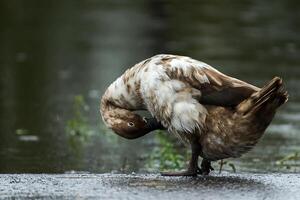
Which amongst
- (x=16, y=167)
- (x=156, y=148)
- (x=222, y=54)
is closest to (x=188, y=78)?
(x=16, y=167)

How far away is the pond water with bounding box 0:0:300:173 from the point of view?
10.3 metres

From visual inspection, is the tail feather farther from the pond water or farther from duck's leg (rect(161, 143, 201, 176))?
the pond water

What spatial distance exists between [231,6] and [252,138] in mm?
16720

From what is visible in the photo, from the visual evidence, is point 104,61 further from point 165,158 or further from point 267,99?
point 267,99

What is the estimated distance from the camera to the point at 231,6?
930 inches

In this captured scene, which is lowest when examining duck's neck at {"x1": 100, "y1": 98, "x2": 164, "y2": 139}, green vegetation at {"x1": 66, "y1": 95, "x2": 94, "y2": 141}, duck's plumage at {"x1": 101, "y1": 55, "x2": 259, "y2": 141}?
green vegetation at {"x1": 66, "y1": 95, "x2": 94, "y2": 141}

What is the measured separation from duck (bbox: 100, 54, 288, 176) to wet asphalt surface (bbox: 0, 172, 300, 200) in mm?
231

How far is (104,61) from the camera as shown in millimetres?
16547

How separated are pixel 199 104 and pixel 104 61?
9399mm

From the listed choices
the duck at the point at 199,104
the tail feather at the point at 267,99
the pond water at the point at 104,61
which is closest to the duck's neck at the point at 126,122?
the duck at the point at 199,104

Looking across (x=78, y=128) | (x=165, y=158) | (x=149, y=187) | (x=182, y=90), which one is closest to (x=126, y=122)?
(x=182, y=90)

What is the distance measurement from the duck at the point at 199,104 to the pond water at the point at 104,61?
78.8 inches

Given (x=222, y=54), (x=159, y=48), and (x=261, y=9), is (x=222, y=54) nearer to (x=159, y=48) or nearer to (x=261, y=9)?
(x=159, y=48)

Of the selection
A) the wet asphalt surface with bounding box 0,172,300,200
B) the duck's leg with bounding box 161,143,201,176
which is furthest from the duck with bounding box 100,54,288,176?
the wet asphalt surface with bounding box 0,172,300,200
